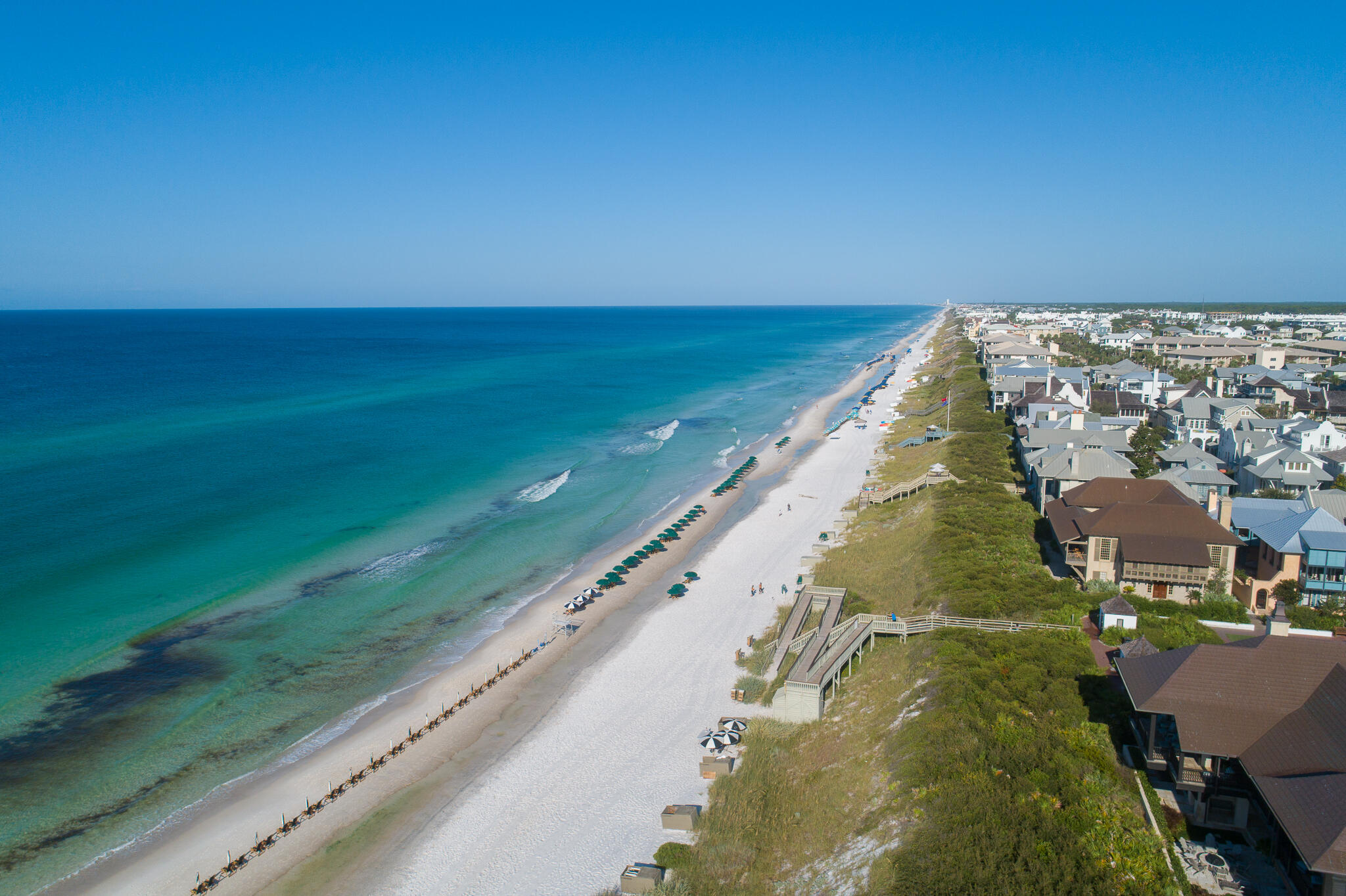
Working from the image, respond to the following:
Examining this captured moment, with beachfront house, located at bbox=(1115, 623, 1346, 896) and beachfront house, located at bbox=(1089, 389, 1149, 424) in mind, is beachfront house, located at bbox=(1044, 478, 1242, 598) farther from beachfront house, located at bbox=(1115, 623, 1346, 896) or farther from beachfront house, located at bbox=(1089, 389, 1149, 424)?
beachfront house, located at bbox=(1089, 389, 1149, 424)

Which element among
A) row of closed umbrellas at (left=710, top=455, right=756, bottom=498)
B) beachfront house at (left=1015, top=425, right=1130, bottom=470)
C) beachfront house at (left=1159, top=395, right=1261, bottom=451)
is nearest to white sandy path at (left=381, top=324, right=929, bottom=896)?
row of closed umbrellas at (left=710, top=455, right=756, bottom=498)

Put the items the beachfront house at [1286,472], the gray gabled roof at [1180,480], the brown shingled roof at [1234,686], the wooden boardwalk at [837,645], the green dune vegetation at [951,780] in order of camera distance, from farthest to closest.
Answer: the beachfront house at [1286,472]
the gray gabled roof at [1180,480]
the wooden boardwalk at [837,645]
the brown shingled roof at [1234,686]
the green dune vegetation at [951,780]

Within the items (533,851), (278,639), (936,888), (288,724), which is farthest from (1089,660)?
(278,639)

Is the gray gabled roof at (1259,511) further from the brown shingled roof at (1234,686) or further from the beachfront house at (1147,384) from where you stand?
the beachfront house at (1147,384)

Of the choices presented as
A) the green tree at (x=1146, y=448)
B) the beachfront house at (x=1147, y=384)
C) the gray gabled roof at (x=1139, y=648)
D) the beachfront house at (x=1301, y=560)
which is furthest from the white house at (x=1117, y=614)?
the beachfront house at (x=1147, y=384)

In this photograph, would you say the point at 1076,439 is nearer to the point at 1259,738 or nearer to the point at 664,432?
the point at 1259,738

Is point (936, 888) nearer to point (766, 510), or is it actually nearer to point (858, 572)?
point (858, 572)

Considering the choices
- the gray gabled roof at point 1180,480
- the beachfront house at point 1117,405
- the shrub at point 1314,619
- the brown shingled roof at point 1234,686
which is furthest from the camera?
the beachfront house at point 1117,405
